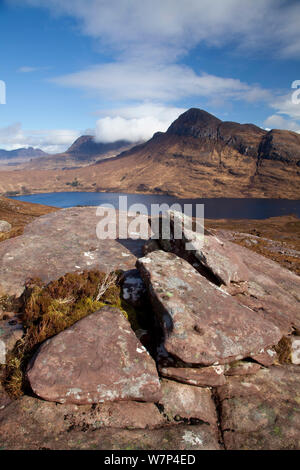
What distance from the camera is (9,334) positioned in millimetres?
6383

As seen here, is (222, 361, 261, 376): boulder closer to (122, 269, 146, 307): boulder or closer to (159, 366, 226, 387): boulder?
(159, 366, 226, 387): boulder

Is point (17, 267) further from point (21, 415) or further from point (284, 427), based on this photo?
point (284, 427)

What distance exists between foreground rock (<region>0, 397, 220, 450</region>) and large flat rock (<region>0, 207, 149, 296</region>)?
4.60 meters

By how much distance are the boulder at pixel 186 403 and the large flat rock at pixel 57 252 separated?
522cm

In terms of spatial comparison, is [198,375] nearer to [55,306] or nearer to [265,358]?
[265,358]

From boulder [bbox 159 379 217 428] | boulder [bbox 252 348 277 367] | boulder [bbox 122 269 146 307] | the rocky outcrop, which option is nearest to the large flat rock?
boulder [bbox 122 269 146 307]

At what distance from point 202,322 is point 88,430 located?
339 centimetres

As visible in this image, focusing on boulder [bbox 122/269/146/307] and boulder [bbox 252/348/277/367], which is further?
boulder [bbox 122/269/146/307]

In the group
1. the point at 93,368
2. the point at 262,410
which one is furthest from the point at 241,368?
the point at 93,368

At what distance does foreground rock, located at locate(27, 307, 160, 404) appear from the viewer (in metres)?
5.02

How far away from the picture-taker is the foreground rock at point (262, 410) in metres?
4.80

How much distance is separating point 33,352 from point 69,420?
1.90 m
